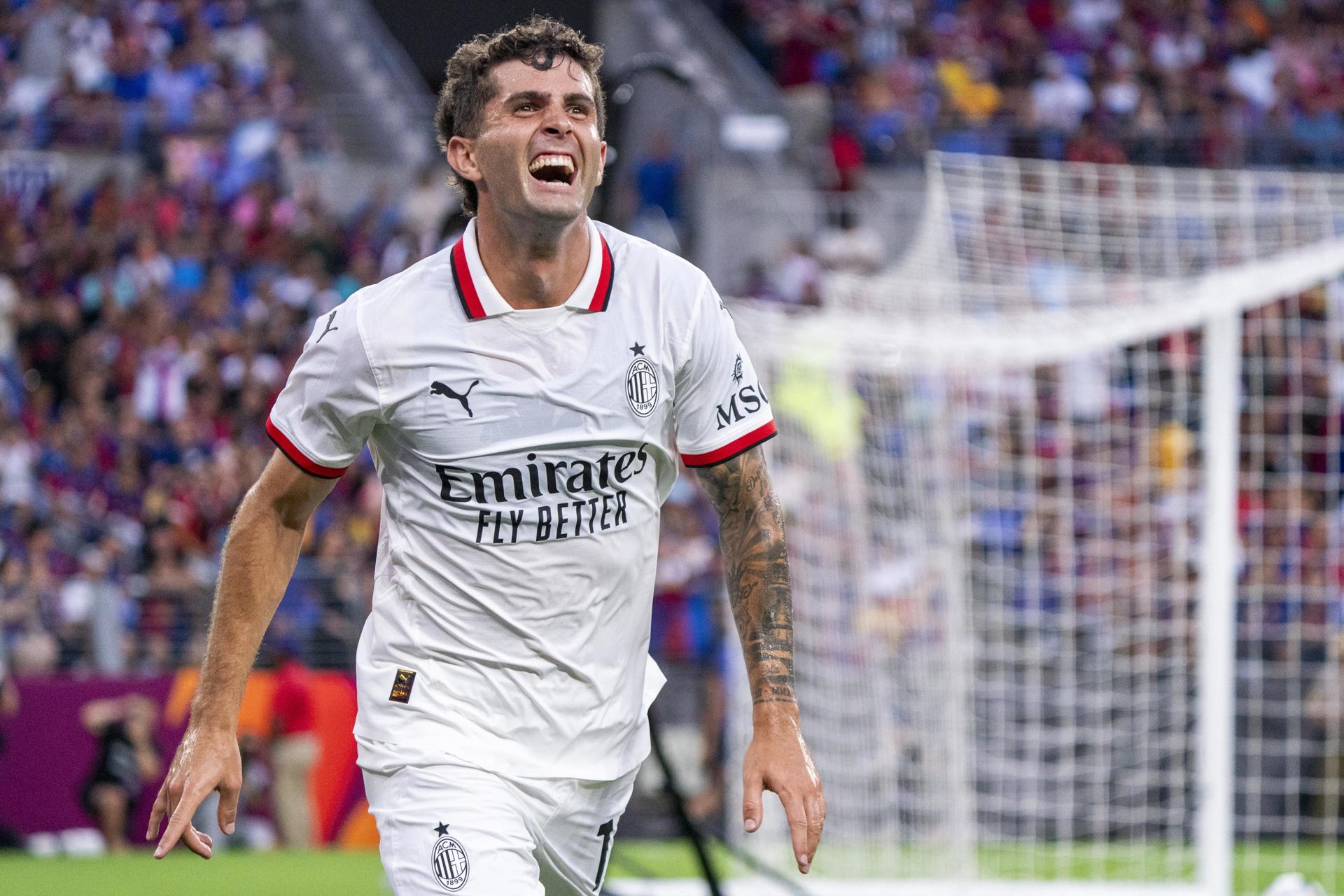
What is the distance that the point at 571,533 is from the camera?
3.61 metres

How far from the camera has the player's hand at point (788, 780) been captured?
3473 millimetres

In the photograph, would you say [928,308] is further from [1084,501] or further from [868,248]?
[868,248]

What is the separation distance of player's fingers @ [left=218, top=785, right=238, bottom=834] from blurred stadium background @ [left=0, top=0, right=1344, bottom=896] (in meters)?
2.95

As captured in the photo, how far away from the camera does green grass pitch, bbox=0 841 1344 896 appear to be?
35.3 feet

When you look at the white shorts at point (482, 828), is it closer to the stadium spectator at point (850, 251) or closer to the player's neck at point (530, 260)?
the player's neck at point (530, 260)

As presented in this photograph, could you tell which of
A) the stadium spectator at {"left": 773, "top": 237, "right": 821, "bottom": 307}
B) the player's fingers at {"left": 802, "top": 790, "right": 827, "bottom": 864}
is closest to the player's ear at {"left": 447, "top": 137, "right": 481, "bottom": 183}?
the player's fingers at {"left": 802, "top": 790, "right": 827, "bottom": 864}

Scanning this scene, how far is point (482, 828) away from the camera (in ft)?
11.3

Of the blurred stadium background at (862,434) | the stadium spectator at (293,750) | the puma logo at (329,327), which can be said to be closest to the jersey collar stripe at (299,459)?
the puma logo at (329,327)

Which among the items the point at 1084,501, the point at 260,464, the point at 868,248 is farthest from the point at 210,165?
the point at 1084,501

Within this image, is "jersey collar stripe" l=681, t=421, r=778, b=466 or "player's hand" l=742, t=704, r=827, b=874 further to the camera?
"jersey collar stripe" l=681, t=421, r=778, b=466

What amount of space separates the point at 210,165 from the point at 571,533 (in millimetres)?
14851

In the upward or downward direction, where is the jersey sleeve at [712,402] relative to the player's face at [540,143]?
downward

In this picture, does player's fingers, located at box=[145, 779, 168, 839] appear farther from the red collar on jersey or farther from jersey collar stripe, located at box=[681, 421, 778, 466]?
jersey collar stripe, located at box=[681, 421, 778, 466]

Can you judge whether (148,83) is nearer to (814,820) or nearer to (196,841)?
(196,841)
